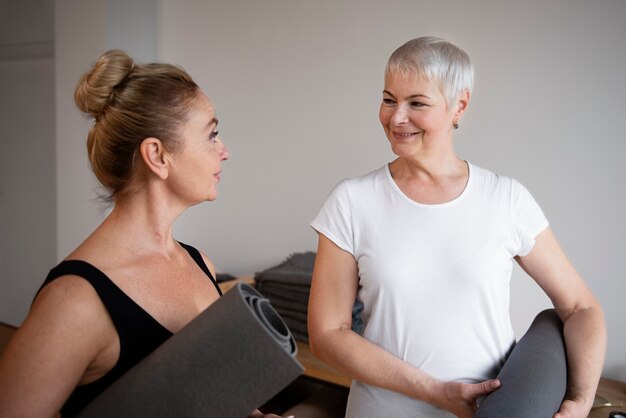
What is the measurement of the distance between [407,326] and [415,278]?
0.09 m

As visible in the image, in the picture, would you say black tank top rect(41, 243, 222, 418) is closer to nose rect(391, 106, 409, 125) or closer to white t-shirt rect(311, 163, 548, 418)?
white t-shirt rect(311, 163, 548, 418)

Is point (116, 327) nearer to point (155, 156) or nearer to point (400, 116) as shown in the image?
point (155, 156)

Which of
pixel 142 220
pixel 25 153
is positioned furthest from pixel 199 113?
pixel 25 153

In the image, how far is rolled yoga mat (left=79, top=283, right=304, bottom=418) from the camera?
769 millimetres

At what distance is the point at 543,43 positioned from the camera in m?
1.68

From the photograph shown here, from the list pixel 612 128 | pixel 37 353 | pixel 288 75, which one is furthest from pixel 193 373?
pixel 288 75

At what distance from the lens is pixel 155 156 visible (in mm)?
952

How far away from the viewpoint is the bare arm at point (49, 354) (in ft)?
2.53

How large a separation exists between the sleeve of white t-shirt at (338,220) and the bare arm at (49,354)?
1.79 ft

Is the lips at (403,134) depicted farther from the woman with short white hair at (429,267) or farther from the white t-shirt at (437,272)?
the white t-shirt at (437,272)

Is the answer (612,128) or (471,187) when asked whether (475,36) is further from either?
(471,187)

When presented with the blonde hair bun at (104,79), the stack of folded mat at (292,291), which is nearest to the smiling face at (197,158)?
the blonde hair bun at (104,79)

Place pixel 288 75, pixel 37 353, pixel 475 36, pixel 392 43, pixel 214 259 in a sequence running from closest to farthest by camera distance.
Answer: pixel 37 353 < pixel 475 36 < pixel 392 43 < pixel 288 75 < pixel 214 259

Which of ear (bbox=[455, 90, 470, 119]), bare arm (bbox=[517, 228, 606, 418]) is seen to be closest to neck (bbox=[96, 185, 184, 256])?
ear (bbox=[455, 90, 470, 119])
